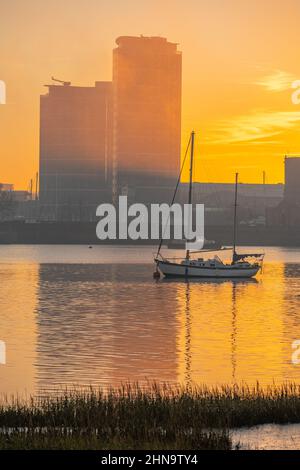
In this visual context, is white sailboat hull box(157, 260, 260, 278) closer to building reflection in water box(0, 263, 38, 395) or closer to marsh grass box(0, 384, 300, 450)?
building reflection in water box(0, 263, 38, 395)

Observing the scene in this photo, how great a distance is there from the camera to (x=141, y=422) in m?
25.7

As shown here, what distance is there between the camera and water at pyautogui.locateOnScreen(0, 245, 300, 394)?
47.1 metres

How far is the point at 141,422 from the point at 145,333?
43089mm

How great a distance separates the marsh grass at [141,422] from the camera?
22281 millimetres

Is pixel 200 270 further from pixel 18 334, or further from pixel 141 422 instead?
pixel 141 422

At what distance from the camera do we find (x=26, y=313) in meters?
86.8

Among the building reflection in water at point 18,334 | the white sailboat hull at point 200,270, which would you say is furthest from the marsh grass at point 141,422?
the white sailboat hull at point 200,270

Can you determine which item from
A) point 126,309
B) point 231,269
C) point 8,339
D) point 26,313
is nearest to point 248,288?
point 231,269

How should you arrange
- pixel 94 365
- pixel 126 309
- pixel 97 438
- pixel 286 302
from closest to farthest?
pixel 97 438 < pixel 94 365 < pixel 126 309 < pixel 286 302

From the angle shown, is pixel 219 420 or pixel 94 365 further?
pixel 94 365

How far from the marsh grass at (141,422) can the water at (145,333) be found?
1359cm

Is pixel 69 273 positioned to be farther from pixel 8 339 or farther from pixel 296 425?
pixel 296 425

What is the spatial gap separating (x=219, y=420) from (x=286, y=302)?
8174cm
